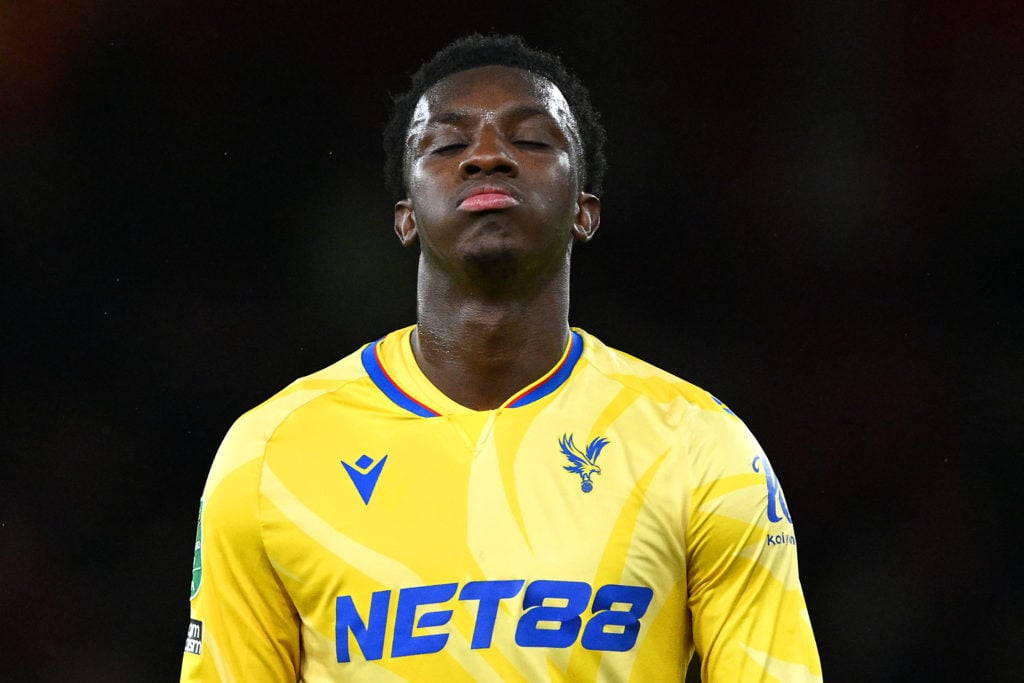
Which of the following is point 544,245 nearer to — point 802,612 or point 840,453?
point 802,612

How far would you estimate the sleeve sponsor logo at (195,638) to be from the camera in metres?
2.70

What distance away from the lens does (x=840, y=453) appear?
15.2 ft

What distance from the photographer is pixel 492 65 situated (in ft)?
9.71

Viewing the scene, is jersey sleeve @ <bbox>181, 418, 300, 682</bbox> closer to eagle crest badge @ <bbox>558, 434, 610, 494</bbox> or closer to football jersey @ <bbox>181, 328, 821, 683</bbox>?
football jersey @ <bbox>181, 328, 821, 683</bbox>

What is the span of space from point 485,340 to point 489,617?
569 mm

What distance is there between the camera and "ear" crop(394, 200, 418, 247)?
2975mm

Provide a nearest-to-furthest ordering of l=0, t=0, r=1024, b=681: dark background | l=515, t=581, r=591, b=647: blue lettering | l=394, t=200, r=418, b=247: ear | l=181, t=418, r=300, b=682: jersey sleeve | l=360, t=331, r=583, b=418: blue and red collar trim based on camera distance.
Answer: l=515, t=581, r=591, b=647: blue lettering
l=181, t=418, r=300, b=682: jersey sleeve
l=360, t=331, r=583, b=418: blue and red collar trim
l=394, t=200, r=418, b=247: ear
l=0, t=0, r=1024, b=681: dark background

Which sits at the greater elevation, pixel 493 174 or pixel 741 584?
pixel 493 174

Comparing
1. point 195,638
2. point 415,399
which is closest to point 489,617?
point 415,399

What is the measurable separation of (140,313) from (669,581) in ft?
7.87

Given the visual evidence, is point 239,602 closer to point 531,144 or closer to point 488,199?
point 488,199

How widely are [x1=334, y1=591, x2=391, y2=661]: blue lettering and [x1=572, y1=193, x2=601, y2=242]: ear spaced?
0.89m

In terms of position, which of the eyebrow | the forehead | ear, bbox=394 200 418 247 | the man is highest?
the forehead

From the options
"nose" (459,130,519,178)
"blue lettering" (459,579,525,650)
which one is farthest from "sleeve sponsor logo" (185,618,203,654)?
"nose" (459,130,519,178)
